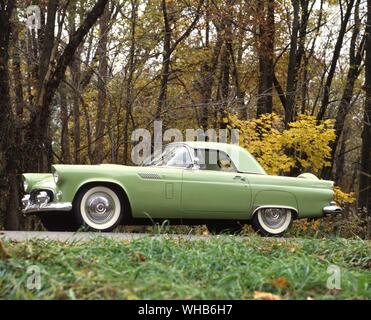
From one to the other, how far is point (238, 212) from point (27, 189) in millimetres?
3472

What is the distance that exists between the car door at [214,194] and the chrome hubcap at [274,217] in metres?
0.42

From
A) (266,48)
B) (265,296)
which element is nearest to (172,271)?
(265,296)

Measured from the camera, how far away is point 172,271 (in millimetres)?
4828

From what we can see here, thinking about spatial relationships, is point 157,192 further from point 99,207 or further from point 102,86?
point 102,86

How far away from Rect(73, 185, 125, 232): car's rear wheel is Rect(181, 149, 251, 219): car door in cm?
106

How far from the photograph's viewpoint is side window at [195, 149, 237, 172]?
9.59 m

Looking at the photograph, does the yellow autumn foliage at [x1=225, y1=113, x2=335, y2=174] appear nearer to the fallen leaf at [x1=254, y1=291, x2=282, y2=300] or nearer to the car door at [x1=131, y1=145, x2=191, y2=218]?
the car door at [x1=131, y1=145, x2=191, y2=218]

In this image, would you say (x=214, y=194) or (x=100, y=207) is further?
(x=214, y=194)

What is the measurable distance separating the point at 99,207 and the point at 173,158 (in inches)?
62.8

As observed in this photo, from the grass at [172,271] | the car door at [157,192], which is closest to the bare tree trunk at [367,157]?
the car door at [157,192]

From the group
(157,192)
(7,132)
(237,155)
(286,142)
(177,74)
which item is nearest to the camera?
(157,192)

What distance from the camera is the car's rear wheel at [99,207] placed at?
850 centimetres

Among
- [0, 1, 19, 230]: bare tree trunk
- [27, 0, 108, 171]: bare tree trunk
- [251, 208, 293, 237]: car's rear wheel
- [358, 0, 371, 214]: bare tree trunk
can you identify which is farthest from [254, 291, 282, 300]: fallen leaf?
[358, 0, 371, 214]: bare tree trunk

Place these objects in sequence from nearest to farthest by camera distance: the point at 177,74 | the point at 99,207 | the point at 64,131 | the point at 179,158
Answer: the point at 99,207
the point at 179,158
the point at 64,131
the point at 177,74
